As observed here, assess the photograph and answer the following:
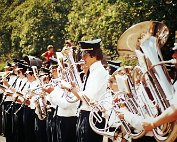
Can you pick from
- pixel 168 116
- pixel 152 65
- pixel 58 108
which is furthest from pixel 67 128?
pixel 168 116

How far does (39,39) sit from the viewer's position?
1046 inches

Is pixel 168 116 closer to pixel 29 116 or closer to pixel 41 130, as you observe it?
pixel 41 130

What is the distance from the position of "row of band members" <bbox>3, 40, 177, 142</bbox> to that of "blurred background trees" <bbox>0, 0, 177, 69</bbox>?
382cm

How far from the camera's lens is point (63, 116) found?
701 centimetres

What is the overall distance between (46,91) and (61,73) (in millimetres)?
858

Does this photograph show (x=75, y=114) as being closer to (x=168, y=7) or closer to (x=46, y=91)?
(x=46, y=91)

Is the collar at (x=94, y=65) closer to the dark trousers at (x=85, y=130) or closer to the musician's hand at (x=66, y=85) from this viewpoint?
the musician's hand at (x=66, y=85)

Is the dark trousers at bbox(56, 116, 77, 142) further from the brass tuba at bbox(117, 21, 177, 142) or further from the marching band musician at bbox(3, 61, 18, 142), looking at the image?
the marching band musician at bbox(3, 61, 18, 142)

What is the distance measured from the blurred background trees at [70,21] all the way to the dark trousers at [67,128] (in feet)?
15.4

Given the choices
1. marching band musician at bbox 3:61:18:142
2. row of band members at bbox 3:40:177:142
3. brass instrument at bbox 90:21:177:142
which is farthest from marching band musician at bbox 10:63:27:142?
brass instrument at bbox 90:21:177:142

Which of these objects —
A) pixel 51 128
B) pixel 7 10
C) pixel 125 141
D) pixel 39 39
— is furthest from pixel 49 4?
pixel 125 141

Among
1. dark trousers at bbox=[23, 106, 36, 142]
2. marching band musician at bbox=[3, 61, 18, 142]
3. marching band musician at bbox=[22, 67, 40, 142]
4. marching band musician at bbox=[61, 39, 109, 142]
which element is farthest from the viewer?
marching band musician at bbox=[3, 61, 18, 142]

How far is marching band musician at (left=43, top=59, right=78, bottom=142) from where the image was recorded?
267 inches

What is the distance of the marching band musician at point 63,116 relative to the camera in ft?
22.2
